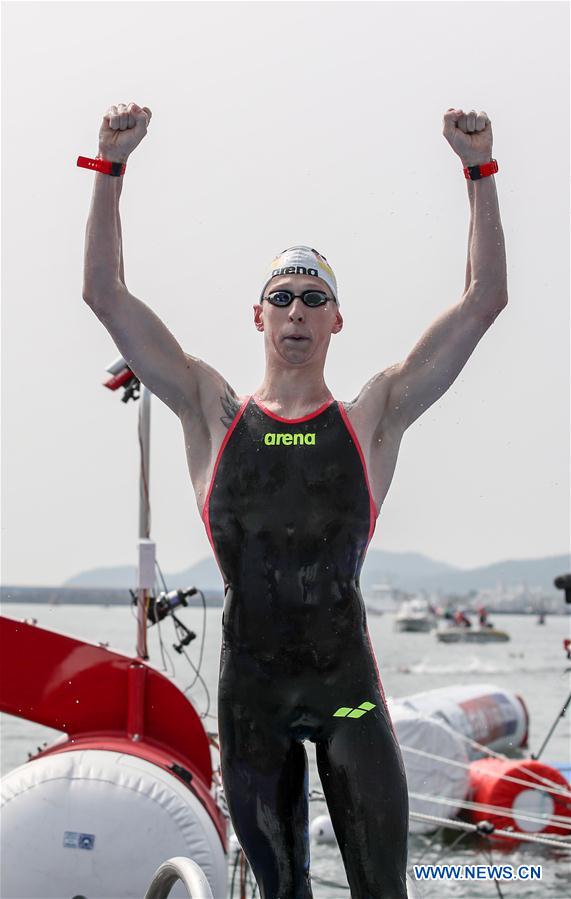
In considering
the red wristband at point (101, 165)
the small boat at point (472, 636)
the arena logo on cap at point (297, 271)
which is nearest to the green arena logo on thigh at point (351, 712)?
the arena logo on cap at point (297, 271)

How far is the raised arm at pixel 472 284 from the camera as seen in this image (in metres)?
3.90

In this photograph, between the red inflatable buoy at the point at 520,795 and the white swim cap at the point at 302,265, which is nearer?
the white swim cap at the point at 302,265


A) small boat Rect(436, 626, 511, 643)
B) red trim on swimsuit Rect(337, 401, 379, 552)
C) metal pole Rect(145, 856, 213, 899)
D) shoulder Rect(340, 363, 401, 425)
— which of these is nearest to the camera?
metal pole Rect(145, 856, 213, 899)

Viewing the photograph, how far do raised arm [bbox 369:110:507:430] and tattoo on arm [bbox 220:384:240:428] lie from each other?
67 cm

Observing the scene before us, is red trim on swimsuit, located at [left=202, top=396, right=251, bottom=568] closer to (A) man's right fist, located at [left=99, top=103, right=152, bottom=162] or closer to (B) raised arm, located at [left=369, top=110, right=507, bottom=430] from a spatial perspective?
(B) raised arm, located at [left=369, top=110, right=507, bottom=430]

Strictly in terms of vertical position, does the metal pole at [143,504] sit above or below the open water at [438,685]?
above

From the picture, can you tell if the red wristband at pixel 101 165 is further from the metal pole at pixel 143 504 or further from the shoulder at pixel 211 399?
the metal pole at pixel 143 504

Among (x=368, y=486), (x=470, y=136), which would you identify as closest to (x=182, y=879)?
(x=368, y=486)

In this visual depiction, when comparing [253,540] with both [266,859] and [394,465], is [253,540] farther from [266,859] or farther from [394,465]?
[266,859]

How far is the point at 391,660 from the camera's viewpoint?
53.5 m

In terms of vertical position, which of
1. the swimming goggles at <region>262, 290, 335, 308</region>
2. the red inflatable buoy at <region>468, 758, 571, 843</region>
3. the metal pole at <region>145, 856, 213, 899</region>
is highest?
the swimming goggles at <region>262, 290, 335, 308</region>

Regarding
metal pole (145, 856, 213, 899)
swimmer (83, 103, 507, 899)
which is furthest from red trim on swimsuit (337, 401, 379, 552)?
metal pole (145, 856, 213, 899)

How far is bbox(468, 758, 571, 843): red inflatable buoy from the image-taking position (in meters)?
12.1

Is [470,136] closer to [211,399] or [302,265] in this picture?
[302,265]
